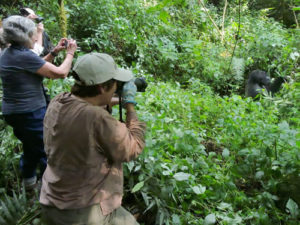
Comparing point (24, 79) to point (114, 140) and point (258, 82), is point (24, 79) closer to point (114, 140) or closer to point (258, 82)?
point (114, 140)

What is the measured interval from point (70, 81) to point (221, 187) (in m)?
2.73

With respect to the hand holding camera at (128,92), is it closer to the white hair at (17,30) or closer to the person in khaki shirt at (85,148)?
the person in khaki shirt at (85,148)

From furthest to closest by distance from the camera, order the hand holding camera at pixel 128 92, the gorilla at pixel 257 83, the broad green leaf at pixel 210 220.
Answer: the gorilla at pixel 257 83 → the broad green leaf at pixel 210 220 → the hand holding camera at pixel 128 92

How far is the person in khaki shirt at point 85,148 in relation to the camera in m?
1.39

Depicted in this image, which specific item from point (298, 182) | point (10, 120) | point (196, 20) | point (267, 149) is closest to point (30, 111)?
point (10, 120)

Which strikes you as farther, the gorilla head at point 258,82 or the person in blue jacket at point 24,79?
the gorilla head at point 258,82

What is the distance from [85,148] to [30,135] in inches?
52.4

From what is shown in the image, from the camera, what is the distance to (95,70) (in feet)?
4.64

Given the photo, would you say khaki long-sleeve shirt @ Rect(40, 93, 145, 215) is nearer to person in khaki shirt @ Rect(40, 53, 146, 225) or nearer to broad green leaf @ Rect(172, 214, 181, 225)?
person in khaki shirt @ Rect(40, 53, 146, 225)

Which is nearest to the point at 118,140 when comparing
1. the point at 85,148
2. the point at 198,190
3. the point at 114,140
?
the point at 114,140

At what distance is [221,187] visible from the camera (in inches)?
94.9

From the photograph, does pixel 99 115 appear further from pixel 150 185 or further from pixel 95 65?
pixel 150 185

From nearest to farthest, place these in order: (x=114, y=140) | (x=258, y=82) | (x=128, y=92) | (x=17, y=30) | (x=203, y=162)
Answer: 1. (x=114, y=140)
2. (x=128, y=92)
3. (x=17, y=30)
4. (x=203, y=162)
5. (x=258, y=82)

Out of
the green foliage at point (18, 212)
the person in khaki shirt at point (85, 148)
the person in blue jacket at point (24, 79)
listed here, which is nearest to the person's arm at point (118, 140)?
the person in khaki shirt at point (85, 148)
